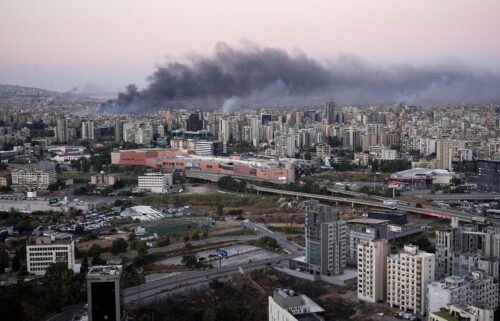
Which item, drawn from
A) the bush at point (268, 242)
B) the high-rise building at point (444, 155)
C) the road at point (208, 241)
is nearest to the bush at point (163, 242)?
the road at point (208, 241)

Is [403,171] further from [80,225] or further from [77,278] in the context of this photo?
[77,278]

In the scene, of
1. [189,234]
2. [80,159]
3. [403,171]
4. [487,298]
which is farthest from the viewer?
[80,159]

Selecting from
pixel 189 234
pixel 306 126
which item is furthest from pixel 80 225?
pixel 306 126

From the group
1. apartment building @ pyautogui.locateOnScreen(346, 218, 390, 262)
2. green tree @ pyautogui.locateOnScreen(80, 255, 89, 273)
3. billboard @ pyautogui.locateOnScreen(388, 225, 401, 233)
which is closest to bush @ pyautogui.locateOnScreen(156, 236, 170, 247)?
green tree @ pyautogui.locateOnScreen(80, 255, 89, 273)

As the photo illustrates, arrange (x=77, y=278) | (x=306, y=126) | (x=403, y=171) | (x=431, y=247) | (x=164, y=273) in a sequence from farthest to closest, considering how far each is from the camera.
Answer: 1. (x=306, y=126)
2. (x=403, y=171)
3. (x=431, y=247)
4. (x=164, y=273)
5. (x=77, y=278)

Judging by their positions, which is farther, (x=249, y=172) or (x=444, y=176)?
(x=249, y=172)

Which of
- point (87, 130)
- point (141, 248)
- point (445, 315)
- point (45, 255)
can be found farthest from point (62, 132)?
point (445, 315)

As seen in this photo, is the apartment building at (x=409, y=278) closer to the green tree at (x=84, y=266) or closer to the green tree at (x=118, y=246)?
the green tree at (x=84, y=266)
